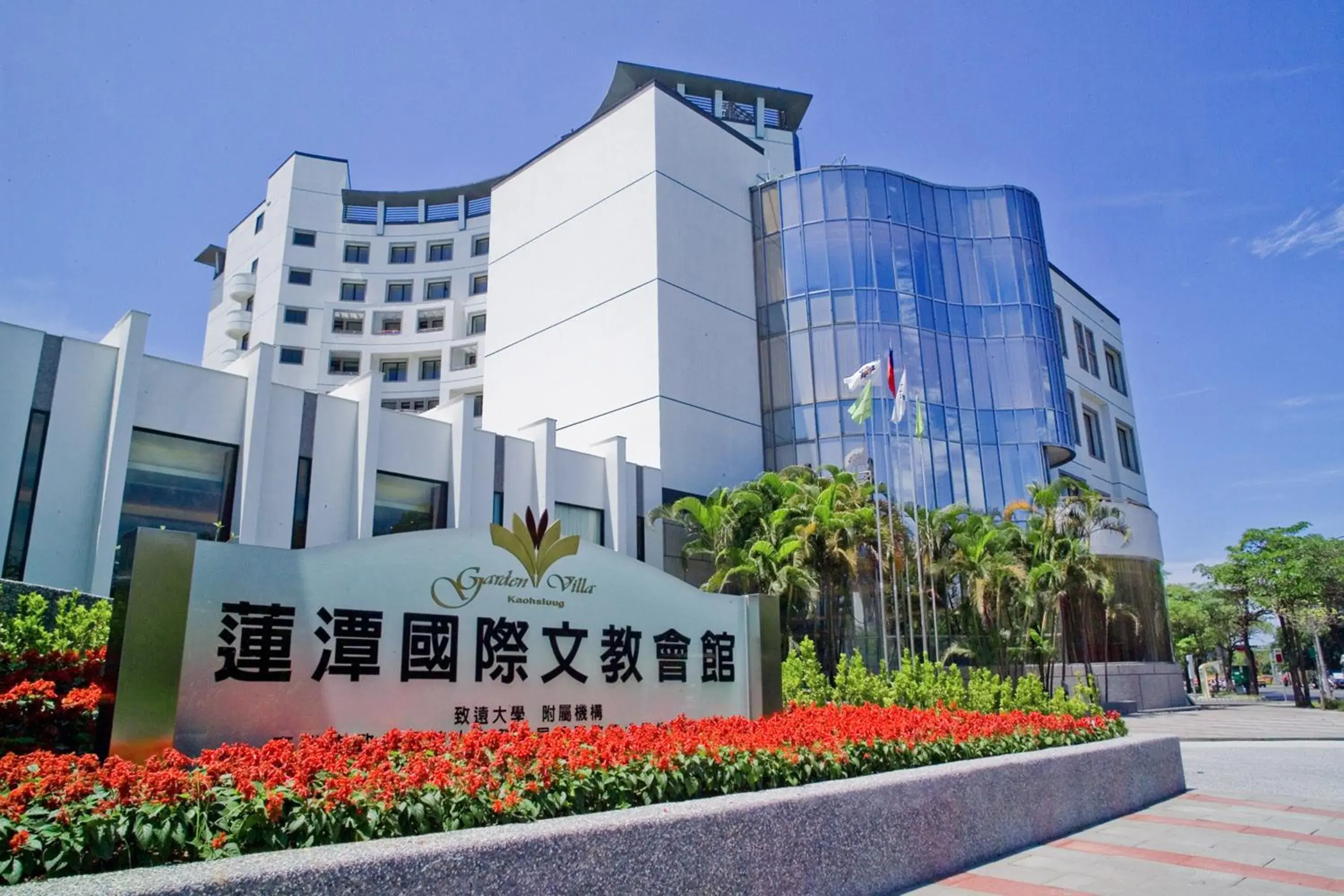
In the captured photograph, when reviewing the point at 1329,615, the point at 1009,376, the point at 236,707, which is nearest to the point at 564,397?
the point at 1009,376

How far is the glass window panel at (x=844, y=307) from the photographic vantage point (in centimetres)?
2614

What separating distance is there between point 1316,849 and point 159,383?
54.7ft

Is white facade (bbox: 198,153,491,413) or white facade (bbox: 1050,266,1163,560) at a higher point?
white facade (bbox: 198,153,491,413)

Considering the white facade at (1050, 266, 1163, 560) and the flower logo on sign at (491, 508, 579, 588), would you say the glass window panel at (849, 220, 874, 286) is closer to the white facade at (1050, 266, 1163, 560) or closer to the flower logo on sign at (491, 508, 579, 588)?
the white facade at (1050, 266, 1163, 560)

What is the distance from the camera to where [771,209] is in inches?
1108

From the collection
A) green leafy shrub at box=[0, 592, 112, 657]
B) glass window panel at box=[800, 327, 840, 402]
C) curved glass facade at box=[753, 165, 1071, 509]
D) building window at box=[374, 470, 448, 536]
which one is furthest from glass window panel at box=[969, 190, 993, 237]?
green leafy shrub at box=[0, 592, 112, 657]

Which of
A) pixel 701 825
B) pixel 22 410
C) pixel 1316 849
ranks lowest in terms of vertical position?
pixel 1316 849

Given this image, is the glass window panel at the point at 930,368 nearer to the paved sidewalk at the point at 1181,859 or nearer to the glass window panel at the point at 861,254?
the glass window panel at the point at 861,254

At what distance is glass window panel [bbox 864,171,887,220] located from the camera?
27.2m

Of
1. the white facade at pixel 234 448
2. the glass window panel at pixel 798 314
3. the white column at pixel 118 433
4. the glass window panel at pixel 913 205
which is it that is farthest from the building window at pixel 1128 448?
the white column at pixel 118 433

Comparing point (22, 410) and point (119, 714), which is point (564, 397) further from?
point (119, 714)

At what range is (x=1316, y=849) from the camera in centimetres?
676

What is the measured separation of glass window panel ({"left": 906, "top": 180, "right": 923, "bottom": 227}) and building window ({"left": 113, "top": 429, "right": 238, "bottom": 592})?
20993 mm

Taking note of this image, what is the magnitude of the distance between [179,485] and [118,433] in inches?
56.0
